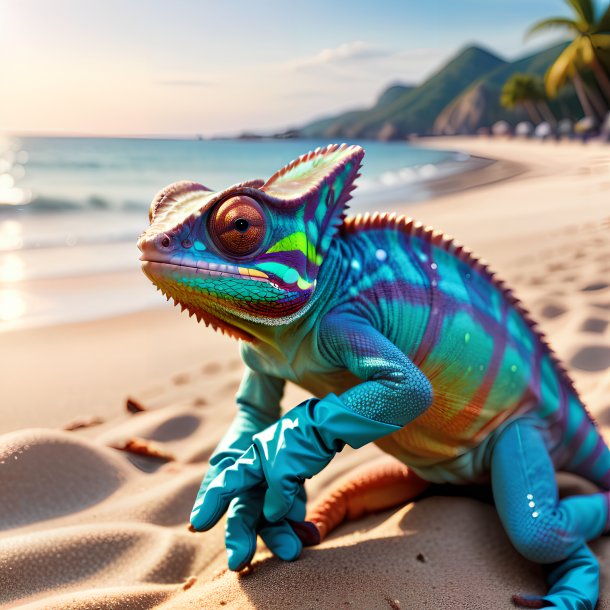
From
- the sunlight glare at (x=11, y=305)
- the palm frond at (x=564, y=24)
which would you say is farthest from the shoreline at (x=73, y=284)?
the palm frond at (x=564, y=24)

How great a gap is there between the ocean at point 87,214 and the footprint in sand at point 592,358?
A: 4.69 ft

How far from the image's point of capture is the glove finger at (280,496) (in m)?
1.57

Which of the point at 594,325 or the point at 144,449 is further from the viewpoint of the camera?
the point at 594,325

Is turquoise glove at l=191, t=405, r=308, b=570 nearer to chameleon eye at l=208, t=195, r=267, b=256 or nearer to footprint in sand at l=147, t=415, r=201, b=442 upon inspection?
chameleon eye at l=208, t=195, r=267, b=256

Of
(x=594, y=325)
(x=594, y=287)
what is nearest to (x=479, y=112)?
(x=594, y=287)

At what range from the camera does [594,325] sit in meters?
3.63

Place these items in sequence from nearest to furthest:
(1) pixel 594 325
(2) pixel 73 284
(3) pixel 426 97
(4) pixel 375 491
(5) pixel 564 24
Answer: (4) pixel 375 491 → (1) pixel 594 325 → (2) pixel 73 284 → (5) pixel 564 24 → (3) pixel 426 97

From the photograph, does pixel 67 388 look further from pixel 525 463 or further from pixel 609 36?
pixel 609 36

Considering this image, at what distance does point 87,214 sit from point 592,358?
12453mm

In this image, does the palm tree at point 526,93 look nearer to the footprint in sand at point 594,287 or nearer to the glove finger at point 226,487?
the footprint in sand at point 594,287

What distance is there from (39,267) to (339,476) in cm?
546

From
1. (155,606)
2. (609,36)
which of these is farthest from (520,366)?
(609,36)

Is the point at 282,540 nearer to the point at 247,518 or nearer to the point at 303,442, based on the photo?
the point at 247,518

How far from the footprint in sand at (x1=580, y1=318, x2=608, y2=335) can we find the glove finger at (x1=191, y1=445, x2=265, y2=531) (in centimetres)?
247
